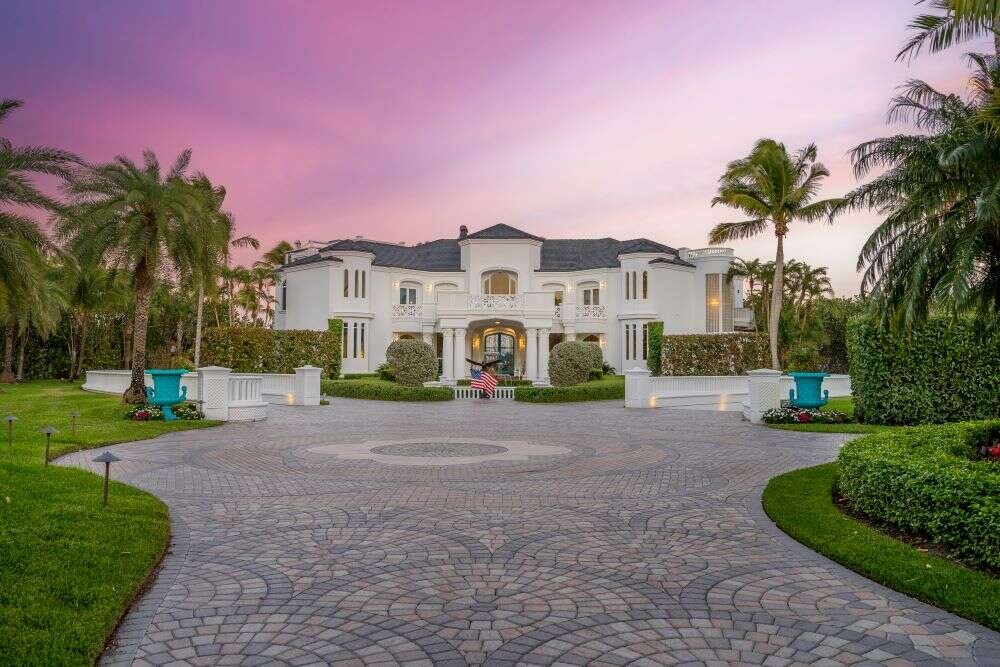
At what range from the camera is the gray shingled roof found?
41.2 meters

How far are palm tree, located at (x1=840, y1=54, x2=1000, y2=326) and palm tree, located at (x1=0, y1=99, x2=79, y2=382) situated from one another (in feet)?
59.9

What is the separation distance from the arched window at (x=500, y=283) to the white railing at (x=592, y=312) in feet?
14.9

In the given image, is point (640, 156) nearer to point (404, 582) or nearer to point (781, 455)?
point (781, 455)

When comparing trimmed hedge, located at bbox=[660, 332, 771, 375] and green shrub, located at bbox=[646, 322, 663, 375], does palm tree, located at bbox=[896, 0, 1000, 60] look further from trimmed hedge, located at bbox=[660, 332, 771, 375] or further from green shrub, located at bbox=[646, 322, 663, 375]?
green shrub, located at bbox=[646, 322, 663, 375]

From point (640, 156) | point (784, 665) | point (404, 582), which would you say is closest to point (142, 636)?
point (404, 582)

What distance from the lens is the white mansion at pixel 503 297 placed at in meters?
38.7

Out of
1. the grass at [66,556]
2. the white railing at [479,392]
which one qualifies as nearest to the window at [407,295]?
the white railing at [479,392]

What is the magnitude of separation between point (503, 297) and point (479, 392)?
33.6ft

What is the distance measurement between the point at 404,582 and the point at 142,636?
183 cm

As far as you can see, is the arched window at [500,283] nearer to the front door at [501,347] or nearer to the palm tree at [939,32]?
the front door at [501,347]

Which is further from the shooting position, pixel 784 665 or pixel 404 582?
pixel 404 582

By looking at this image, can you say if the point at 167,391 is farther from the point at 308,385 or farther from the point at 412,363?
the point at 412,363

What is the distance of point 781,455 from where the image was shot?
474 inches

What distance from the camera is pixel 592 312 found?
41469 millimetres
